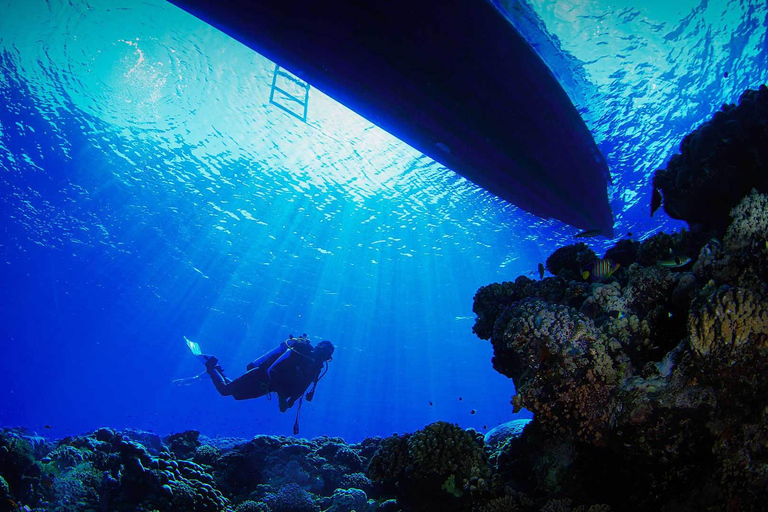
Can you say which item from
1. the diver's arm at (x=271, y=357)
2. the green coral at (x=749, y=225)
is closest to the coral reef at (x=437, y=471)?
the green coral at (x=749, y=225)

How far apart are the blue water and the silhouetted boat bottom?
127 centimetres

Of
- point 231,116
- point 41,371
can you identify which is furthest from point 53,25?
point 41,371

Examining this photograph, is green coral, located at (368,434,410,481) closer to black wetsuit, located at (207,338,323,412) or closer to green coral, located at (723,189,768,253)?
green coral, located at (723,189,768,253)

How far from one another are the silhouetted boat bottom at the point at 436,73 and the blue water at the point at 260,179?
1268mm

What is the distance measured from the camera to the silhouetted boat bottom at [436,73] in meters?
5.83

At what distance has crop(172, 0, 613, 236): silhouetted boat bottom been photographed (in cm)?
583

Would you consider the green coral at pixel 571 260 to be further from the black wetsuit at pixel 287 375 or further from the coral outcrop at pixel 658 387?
the black wetsuit at pixel 287 375

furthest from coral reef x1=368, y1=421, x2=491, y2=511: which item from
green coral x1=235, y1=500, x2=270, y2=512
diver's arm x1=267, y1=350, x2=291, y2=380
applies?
diver's arm x1=267, y1=350, x2=291, y2=380

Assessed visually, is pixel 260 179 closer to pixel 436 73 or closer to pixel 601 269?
pixel 436 73

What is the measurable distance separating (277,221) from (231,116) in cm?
1131

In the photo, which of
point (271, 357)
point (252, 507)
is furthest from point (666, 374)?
point (271, 357)

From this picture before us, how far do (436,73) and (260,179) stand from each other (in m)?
19.5

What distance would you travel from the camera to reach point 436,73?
660 centimetres

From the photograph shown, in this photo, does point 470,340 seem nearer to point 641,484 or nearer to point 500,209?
point 500,209
